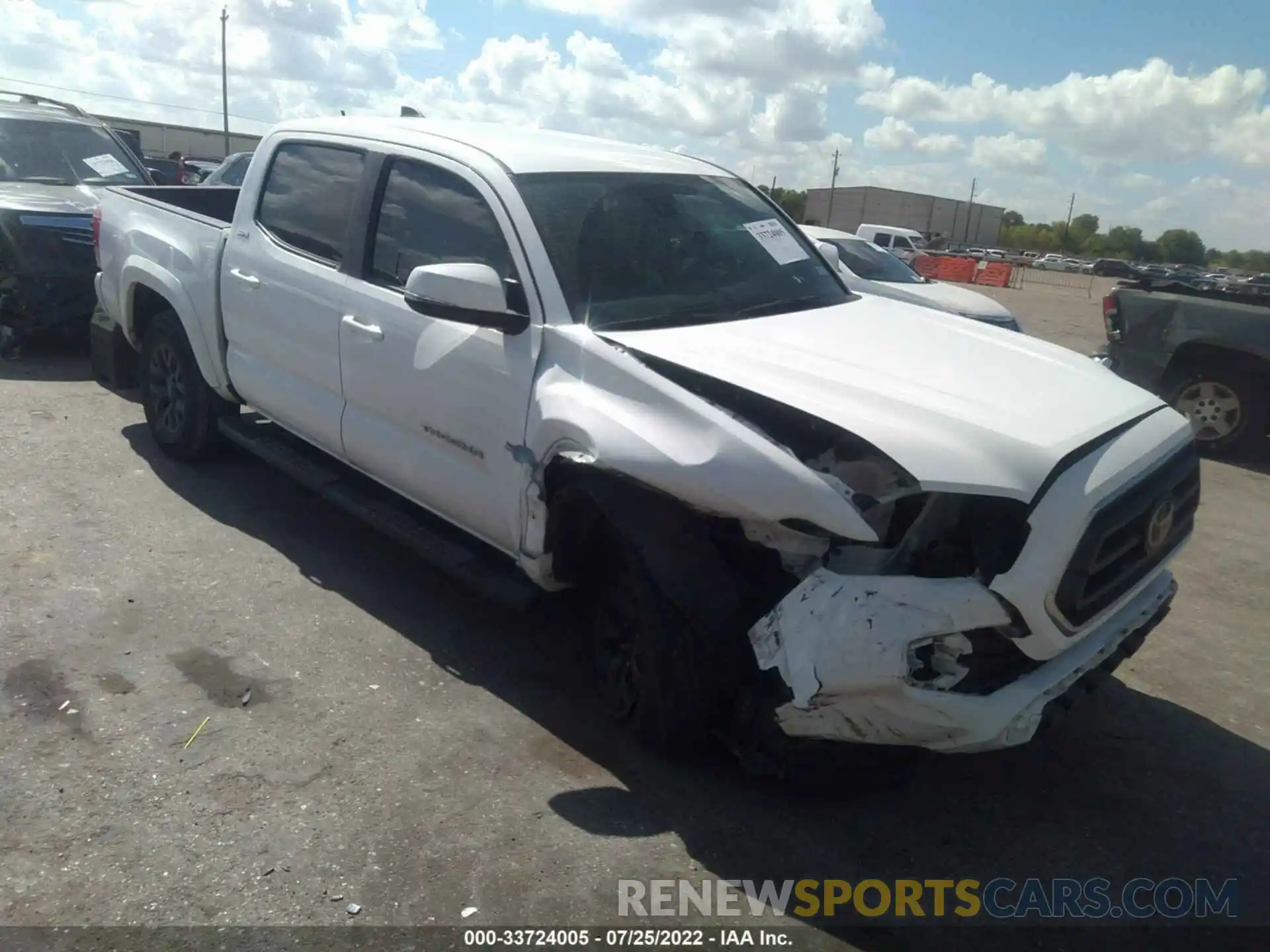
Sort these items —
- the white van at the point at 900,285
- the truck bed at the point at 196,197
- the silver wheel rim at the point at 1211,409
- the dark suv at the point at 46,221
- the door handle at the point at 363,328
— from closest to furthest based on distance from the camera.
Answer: the door handle at the point at 363,328
the truck bed at the point at 196,197
the dark suv at the point at 46,221
the silver wheel rim at the point at 1211,409
the white van at the point at 900,285

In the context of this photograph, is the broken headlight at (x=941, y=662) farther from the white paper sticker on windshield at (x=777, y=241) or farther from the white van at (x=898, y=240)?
the white van at (x=898, y=240)

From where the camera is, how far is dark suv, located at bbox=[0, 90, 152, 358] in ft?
26.5

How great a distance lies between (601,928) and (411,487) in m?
2.06

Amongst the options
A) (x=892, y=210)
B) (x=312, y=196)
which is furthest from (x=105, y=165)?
(x=892, y=210)

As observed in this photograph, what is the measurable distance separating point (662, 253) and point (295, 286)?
179cm

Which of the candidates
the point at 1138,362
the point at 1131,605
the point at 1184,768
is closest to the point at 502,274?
the point at 1131,605

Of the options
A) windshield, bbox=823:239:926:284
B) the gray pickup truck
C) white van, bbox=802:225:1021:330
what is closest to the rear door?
white van, bbox=802:225:1021:330

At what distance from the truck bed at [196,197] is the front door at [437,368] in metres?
2.66

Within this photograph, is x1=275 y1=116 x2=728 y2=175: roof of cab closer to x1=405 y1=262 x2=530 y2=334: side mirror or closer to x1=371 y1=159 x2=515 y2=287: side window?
x1=371 y1=159 x2=515 y2=287: side window

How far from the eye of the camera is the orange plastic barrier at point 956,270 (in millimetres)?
35094

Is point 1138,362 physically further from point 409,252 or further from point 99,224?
point 99,224

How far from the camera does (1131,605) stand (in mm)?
3422

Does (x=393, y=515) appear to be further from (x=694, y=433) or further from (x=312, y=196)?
(x=694, y=433)

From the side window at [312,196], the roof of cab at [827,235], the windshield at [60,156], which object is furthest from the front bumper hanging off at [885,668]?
the roof of cab at [827,235]
